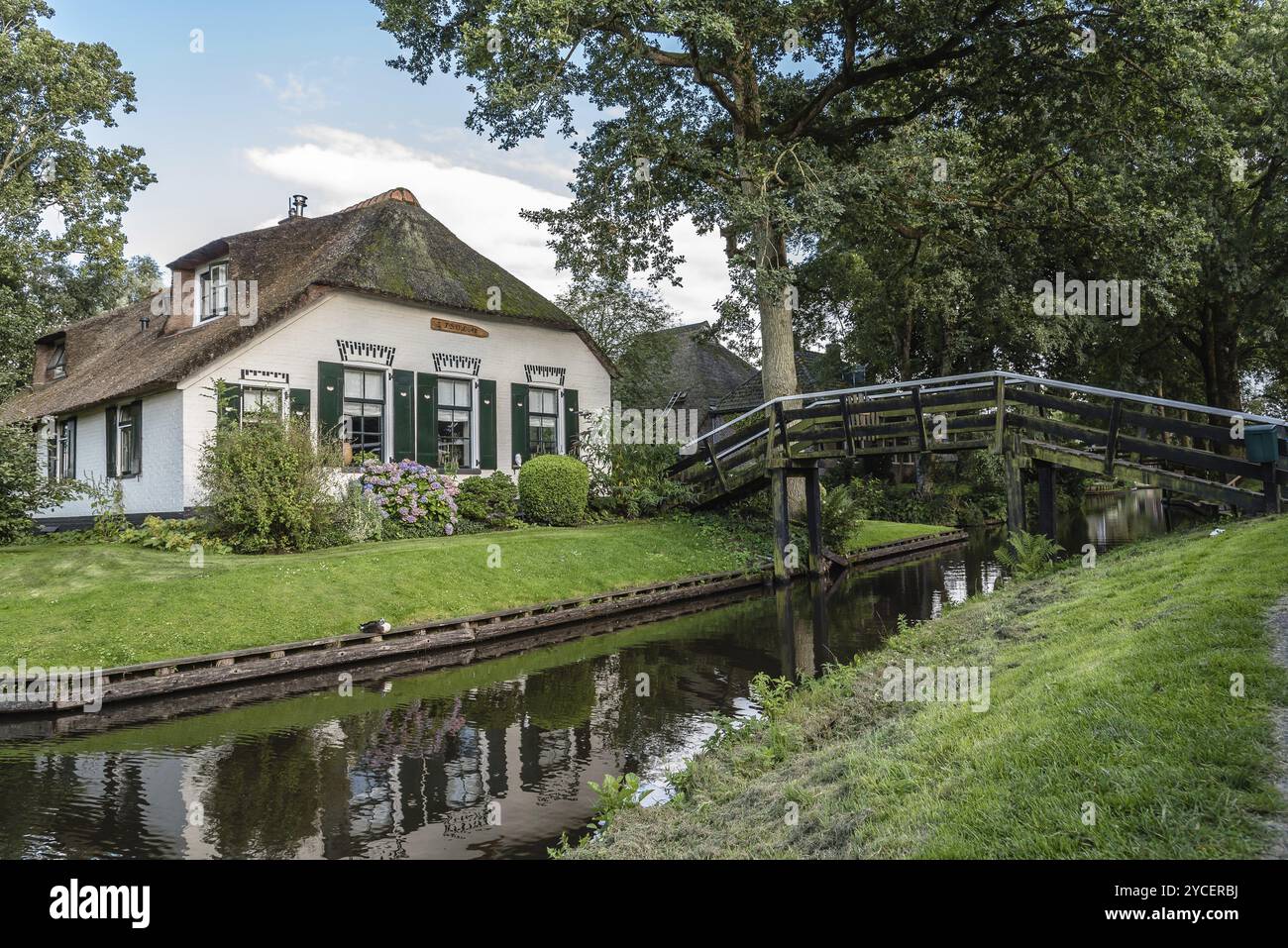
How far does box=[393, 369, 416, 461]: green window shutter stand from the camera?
63.5 feet

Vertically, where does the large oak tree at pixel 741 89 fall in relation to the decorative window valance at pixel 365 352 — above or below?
above

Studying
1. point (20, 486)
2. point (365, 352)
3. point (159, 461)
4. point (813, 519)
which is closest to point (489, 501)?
point (365, 352)

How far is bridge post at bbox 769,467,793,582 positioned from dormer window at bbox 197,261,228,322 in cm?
1315

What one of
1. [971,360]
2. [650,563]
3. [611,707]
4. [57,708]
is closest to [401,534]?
[650,563]

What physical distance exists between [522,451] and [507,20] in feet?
33.7

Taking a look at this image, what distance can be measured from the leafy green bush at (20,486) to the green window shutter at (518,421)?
9540 mm

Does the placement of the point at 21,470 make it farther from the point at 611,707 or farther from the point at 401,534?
the point at 611,707

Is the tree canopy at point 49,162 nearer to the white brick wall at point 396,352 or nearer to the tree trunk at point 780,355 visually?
the white brick wall at point 396,352

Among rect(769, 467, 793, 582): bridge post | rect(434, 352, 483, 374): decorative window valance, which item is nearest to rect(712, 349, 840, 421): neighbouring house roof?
rect(434, 352, 483, 374): decorative window valance

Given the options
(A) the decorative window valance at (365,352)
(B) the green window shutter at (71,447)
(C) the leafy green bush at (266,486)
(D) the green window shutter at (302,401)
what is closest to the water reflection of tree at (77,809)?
(C) the leafy green bush at (266,486)

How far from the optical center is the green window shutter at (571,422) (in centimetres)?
2344

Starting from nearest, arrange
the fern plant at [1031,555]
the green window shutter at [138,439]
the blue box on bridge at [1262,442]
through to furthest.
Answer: the blue box on bridge at [1262,442] < the fern plant at [1031,555] < the green window shutter at [138,439]

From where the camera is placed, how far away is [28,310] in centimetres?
2578

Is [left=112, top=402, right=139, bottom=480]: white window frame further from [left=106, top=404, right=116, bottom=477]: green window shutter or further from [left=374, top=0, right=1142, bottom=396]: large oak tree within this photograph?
[left=374, top=0, right=1142, bottom=396]: large oak tree
